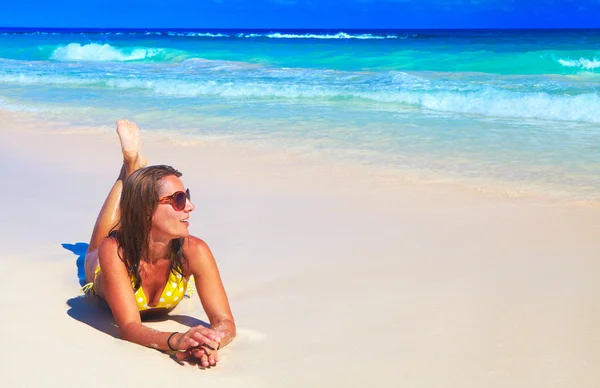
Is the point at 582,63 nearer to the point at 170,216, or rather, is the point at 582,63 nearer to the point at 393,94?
the point at 393,94

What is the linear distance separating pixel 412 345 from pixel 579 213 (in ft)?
8.45

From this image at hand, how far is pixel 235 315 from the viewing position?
10.7 feet

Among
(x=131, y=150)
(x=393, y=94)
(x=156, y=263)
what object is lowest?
(x=156, y=263)

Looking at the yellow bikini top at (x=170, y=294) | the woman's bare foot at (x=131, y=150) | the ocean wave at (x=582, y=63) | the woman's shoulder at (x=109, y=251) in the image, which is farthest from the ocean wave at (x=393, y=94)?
the ocean wave at (x=582, y=63)

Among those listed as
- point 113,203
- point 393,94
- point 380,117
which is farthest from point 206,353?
point 393,94

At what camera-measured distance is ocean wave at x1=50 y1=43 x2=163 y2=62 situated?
112 ft

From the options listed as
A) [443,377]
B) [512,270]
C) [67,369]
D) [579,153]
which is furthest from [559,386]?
[579,153]

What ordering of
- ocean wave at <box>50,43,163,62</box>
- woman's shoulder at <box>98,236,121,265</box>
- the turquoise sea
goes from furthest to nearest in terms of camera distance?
1. ocean wave at <box>50,43,163,62</box>
2. the turquoise sea
3. woman's shoulder at <box>98,236,121,265</box>

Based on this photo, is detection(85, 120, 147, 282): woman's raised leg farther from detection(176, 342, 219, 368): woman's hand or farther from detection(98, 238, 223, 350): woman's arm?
detection(176, 342, 219, 368): woman's hand

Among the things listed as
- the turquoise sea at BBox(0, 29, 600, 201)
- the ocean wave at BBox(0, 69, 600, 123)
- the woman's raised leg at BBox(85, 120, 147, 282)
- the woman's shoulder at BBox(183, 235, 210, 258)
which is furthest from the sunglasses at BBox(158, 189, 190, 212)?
the ocean wave at BBox(0, 69, 600, 123)

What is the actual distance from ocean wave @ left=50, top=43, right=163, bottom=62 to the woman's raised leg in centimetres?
3065

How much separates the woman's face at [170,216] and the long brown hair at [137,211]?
2 centimetres

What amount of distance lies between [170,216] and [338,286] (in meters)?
1.07

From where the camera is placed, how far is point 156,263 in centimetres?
302
